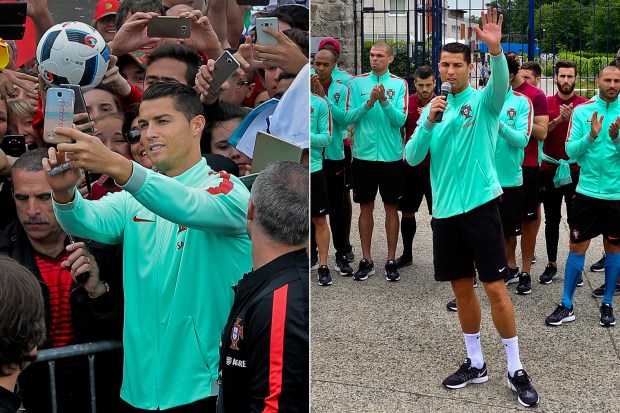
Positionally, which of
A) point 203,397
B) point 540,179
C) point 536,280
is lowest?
point 536,280

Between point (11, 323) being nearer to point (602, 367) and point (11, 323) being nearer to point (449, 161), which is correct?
point (449, 161)

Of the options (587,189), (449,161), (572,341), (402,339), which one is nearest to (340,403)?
(402,339)

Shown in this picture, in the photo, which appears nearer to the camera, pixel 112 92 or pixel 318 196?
pixel 112 92

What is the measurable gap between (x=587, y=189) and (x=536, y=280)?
128 centimetres

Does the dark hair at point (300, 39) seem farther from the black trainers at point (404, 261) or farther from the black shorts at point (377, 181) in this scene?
the black trainers at point (404, 261)

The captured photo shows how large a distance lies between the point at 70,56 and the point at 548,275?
16.2ft

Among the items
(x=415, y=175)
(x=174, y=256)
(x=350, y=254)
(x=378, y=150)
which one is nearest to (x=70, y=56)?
(x=174, y=256)

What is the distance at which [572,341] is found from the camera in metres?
4.90

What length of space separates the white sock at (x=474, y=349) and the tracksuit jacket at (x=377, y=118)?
2.16m

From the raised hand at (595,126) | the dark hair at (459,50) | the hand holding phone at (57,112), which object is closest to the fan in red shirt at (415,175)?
the raised hand at (595,126)

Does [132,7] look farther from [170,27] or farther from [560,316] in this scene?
[560,316]

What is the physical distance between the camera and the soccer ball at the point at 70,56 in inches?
71.4

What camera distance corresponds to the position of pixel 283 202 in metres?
1.92

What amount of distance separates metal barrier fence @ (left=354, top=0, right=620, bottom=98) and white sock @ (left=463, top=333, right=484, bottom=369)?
12.6 feet
